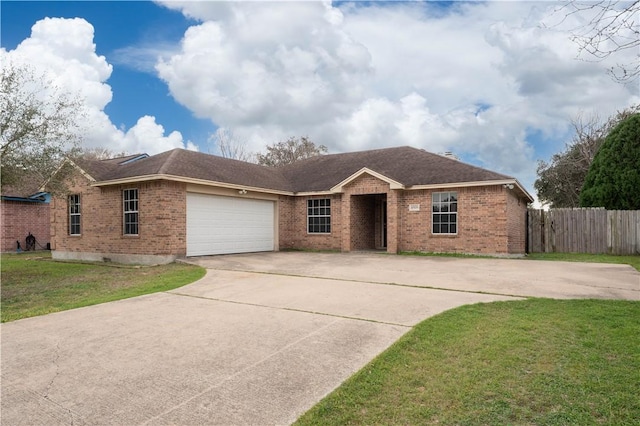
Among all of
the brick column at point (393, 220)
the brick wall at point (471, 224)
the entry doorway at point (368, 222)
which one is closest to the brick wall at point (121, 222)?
the entry doorway at point (368, 222)

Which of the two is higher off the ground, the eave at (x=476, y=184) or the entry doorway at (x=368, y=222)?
the eave at (x=476, y=184)

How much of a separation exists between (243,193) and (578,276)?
40.8 ft

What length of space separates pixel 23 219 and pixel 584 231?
2950 cm

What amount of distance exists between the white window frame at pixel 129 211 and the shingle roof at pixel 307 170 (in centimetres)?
66

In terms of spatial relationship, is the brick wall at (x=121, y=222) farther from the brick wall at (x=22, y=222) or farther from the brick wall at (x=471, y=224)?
the brick wall at (x=471, y=224)

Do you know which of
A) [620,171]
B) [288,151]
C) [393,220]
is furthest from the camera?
[288,151]

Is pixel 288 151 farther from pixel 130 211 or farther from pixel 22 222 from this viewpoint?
pixel 130 211

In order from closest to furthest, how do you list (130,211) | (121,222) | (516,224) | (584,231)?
(130,211) → (121,222) → (516,224) → (584,231)

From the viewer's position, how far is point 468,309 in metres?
6.34

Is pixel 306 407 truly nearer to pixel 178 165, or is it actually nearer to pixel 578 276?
pixel 578 276

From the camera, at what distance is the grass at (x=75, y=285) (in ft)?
24.0

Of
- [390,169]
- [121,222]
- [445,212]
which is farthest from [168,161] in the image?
[445,212]

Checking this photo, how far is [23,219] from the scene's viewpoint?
22.9 metres

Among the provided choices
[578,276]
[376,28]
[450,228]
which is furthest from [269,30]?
[578,276]
